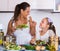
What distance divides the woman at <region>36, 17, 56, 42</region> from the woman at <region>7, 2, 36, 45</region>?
7 cm

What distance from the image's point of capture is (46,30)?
2.15 meters

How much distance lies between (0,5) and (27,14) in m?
0.28

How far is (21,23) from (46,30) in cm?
25

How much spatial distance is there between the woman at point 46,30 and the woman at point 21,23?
0.07m

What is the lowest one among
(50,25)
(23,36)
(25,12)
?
(23,36)

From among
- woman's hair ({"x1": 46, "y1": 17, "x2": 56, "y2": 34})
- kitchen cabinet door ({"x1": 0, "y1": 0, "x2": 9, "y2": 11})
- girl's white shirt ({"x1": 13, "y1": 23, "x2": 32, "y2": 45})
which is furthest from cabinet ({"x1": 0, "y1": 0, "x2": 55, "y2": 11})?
girl's white shirt ({"x1": 13, "y1": 23, "x2": 32, "y2": 45})

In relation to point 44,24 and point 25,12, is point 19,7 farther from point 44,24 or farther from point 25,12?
point 44,24

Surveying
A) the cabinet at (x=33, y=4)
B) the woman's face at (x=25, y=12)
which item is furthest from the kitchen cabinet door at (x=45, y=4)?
the woman's face at (x=25, y=12)

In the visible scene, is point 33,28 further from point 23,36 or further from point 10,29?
point 10,29

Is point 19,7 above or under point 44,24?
above

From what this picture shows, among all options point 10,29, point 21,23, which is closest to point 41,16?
point 21,23

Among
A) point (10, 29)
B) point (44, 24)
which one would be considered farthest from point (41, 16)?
point (10, 29)

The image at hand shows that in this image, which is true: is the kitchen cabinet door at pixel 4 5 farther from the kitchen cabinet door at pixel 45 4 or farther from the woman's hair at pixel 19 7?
the kitchen cabinet door at pixel 45 4

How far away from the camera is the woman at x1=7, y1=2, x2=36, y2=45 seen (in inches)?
84.7
